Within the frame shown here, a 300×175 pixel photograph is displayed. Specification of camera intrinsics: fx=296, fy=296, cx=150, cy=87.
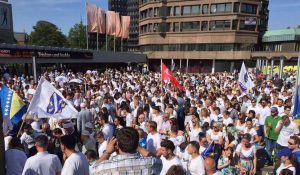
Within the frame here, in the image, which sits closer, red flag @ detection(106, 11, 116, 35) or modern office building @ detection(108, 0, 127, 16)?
red flag @ detection(106, 11, 116, 35)

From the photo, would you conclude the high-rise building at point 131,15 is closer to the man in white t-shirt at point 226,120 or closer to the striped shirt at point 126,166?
the man in white t-shirt at point 226,120

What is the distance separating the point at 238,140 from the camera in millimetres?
7621

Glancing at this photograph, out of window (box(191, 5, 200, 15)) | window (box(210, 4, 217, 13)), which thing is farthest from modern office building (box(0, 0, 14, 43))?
window (box(210, 4, 217, 13))

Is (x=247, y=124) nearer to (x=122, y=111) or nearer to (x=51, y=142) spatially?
(x=122, y=111)

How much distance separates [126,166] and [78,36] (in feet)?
287

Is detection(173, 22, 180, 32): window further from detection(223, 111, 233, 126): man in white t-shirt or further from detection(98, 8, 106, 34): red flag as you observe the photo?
detection(223, 111, 233, 126): man in white t-shirt

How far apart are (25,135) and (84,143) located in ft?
4.35

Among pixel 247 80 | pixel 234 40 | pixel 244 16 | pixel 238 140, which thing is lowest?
pixel 238 140

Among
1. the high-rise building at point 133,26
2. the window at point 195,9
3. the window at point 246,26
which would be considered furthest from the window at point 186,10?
the high-rise building at point 133,26

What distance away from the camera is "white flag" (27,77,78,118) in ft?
20.7

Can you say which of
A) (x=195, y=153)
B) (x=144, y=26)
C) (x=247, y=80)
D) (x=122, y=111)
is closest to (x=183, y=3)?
(x=144, y=26)

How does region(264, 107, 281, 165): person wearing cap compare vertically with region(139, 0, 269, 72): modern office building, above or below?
below

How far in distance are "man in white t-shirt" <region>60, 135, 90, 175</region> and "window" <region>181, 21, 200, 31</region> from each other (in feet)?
190

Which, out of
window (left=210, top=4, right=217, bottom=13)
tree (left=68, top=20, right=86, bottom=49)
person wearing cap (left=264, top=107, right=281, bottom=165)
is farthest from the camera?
tree (left=68, top=20, right=86, bottom=49)
